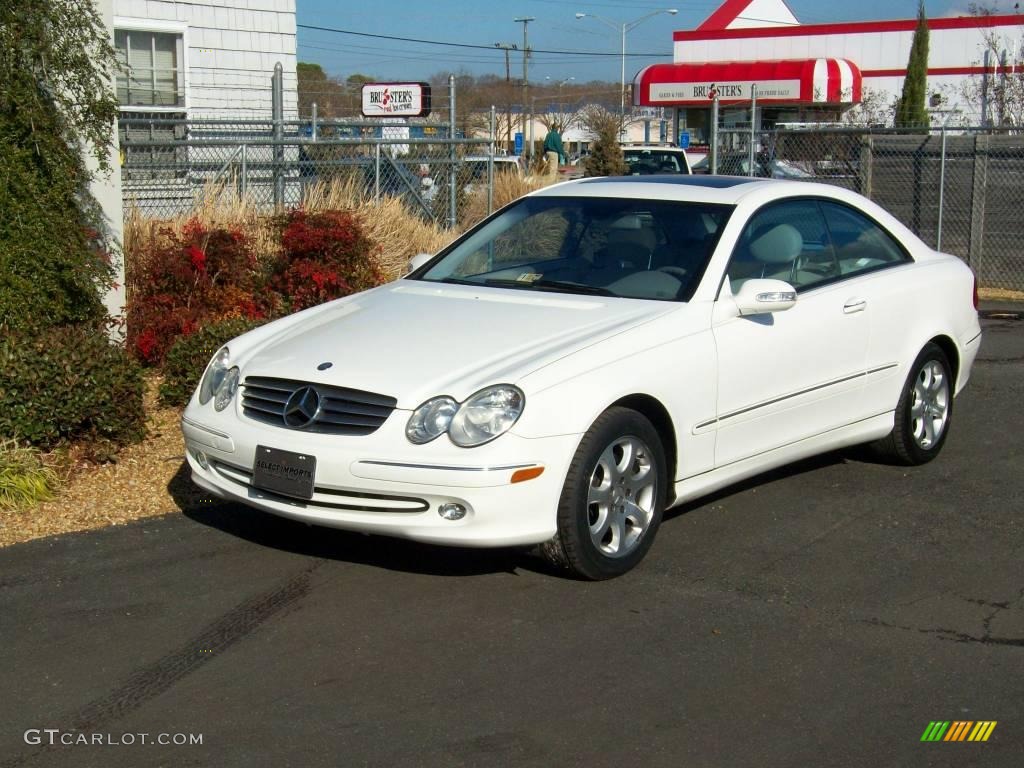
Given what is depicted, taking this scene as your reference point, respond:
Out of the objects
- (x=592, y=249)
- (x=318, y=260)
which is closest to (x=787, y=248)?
(x=592, y=249)

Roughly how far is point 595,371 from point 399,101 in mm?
17379

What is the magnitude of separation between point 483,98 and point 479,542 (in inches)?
2674

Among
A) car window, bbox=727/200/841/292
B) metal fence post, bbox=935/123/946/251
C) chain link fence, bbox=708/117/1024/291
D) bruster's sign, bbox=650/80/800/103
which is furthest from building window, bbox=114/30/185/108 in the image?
bruster's sign, bbox=650/80/800/103

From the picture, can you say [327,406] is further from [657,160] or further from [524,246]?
[657,160]

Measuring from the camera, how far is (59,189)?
25.5ft

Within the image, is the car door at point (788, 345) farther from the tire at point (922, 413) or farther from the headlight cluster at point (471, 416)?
the headlight cluster at point (471, 416)

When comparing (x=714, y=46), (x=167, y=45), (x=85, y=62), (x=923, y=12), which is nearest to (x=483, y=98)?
(x=714, y=46)

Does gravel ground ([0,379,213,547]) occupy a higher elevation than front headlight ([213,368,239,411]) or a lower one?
lower

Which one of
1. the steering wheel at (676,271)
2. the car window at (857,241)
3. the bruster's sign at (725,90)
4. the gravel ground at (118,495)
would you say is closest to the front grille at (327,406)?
the gravel ground at (118,495)

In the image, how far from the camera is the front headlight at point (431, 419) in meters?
5.05

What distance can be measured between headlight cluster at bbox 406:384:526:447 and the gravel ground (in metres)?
2.01

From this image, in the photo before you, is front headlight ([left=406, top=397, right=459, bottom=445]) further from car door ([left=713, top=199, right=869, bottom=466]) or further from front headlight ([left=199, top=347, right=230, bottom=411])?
car door ([left=713, top=199, right=869, bottom=466])

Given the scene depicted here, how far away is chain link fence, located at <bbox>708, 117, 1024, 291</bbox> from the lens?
15188mm

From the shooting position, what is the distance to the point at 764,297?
234 inches
